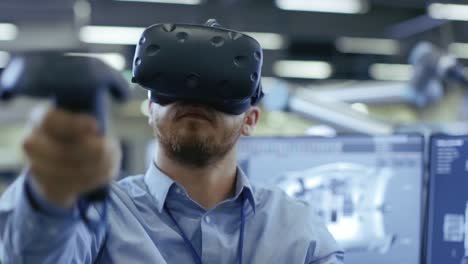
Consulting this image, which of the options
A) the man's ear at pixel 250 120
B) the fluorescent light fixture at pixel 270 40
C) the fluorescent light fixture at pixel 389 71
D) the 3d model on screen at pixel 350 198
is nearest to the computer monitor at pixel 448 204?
the 3d model on screen at pixel 350 198

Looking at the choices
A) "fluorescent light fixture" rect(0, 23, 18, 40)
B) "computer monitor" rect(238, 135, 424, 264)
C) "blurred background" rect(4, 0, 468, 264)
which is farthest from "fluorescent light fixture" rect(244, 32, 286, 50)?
"computer monitor" rect(238, 135, 424, 264)

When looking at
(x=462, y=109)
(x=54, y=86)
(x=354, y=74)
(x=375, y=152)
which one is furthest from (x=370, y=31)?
(x=54, y=86)

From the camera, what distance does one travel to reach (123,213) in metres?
1.41

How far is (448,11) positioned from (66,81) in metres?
6.76

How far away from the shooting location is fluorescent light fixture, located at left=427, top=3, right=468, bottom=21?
22.1 feet

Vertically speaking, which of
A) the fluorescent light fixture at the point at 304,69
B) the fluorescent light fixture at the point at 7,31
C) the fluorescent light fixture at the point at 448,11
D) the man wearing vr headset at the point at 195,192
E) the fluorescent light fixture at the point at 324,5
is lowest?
the man wearing vr headset at the point at 195,192

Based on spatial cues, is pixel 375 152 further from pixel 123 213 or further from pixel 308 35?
pixel 308 35

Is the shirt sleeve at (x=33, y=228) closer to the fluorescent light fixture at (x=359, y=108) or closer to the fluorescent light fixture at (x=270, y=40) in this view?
the fluorescent light fixture at (x=359, y=108)

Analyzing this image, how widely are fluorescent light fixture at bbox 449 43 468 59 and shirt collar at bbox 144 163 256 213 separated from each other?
7668mm

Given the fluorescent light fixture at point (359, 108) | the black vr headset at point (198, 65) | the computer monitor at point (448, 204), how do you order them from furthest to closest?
the fluorescent light fixture at point (359, 108) < the computer monitor at point (448, 204) < the black vr headset at point (198, 65)

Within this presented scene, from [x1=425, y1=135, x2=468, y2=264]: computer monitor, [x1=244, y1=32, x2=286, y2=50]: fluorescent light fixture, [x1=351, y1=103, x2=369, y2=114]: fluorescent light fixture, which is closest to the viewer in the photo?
[x1=425, y1=135, x2=468, y2=264]: computer monitor

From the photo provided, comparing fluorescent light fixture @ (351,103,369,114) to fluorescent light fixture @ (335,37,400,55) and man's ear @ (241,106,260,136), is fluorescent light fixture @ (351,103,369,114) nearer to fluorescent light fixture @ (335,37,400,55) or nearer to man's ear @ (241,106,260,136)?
man's ear @ (241,106,260,136)

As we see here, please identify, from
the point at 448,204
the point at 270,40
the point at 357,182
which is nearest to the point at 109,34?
the point at 270,40

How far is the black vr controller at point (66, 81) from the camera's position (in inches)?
29.9
